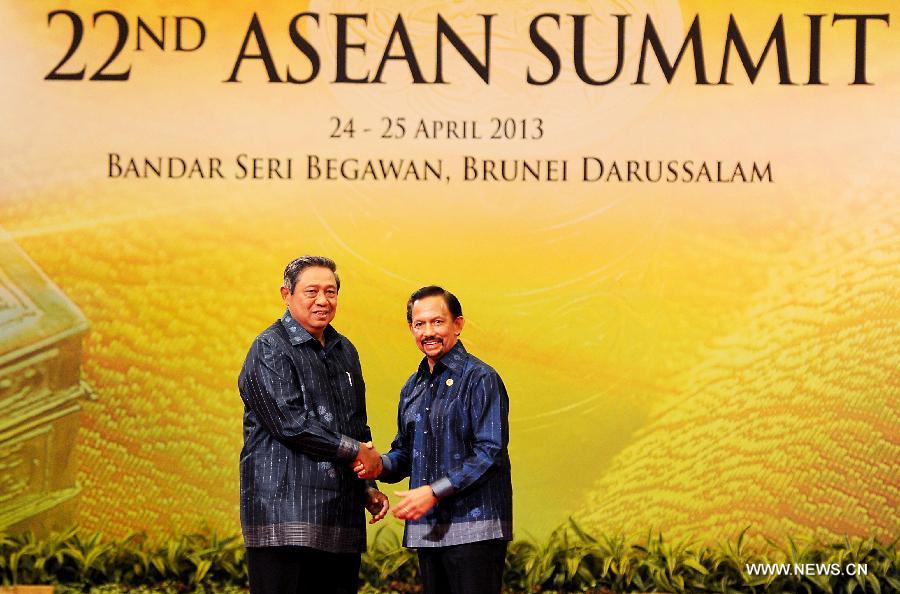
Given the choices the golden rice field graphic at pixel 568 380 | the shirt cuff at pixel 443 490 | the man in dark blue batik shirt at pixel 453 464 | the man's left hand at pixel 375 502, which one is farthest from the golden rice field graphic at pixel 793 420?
the shirt cuff at pixel 443 490

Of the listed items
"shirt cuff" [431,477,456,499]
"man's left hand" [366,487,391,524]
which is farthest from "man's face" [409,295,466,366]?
"man's left hand" [366,487,391,524]

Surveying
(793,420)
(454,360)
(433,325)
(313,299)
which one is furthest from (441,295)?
(793,420)

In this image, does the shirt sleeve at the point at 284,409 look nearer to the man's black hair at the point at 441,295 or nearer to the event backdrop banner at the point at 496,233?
the man's black hair at the point at 441,295

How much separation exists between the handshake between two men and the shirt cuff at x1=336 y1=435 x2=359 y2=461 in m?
0.02

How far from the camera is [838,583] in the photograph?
17.9 ft

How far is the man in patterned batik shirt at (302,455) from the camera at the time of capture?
11.6 feet

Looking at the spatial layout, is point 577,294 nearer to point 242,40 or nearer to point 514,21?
point 514,21

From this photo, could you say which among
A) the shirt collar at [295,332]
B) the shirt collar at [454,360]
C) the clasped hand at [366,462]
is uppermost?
the shirt collar at [295,332]

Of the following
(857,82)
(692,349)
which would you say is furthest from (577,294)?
(857,82)

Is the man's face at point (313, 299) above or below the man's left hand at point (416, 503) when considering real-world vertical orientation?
above

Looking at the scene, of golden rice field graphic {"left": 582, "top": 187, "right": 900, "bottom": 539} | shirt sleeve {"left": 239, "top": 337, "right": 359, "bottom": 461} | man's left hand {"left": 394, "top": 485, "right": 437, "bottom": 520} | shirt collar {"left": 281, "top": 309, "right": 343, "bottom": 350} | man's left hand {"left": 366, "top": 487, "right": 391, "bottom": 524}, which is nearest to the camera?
man's left hand {"left": 394, "top": 485, "right": 437, "bottom": 520}

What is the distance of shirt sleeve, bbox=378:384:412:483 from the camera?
3.72 metres

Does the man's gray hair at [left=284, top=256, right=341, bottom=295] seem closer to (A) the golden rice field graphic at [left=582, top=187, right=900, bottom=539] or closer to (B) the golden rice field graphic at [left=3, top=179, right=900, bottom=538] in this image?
(B) the golden rice field graphic at [left=3, top=179, right=900, bottom=538]

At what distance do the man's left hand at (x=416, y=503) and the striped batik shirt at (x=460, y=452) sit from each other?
3cm
